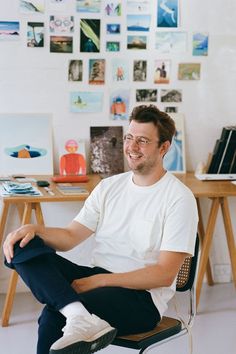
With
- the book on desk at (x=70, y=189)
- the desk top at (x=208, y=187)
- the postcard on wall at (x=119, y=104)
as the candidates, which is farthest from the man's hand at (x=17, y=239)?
the postcard on wall at (x=119, y=104)

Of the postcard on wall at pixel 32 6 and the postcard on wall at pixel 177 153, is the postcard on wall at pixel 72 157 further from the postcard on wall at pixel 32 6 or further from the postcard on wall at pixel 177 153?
the postcard on wall at pixel 32 6

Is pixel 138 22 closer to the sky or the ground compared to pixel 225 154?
closer to the sky

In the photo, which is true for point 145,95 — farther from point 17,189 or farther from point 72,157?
point 17,189

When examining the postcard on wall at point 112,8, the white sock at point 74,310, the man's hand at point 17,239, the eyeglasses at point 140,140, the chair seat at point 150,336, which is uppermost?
the postcard on wall at point 112,8

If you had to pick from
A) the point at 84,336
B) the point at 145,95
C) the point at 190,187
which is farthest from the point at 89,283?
the point at 145,95

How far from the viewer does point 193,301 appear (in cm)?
263

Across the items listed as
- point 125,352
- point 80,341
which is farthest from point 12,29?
point 80,341

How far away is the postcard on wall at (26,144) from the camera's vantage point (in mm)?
3697

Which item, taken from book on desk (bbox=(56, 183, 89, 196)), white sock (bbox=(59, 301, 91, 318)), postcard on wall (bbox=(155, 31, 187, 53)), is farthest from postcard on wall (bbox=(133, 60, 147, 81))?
white sock (bbox=(59, 301, 91, 318))

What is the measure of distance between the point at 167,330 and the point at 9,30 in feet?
6.24

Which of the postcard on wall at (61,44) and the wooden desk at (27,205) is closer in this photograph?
the wooden desk at (27,205)

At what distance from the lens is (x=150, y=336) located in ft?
7.84

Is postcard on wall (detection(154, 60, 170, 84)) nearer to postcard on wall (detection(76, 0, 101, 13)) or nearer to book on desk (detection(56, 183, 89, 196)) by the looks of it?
postcard on wall (detection(76, 0, 101, 13))

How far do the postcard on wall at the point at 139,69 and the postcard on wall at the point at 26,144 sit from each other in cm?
53
